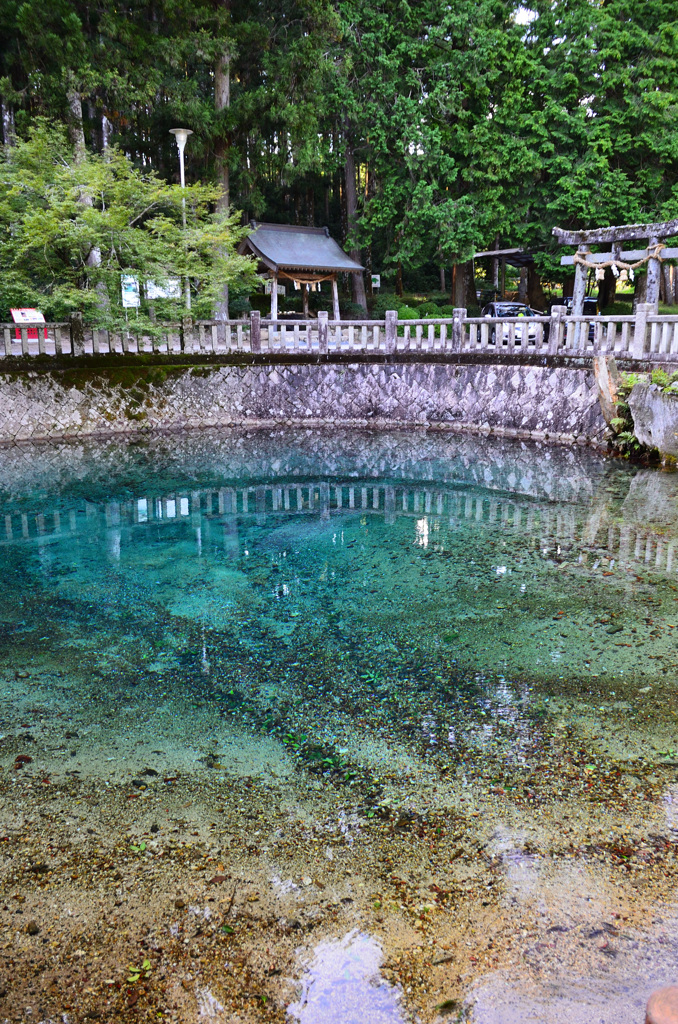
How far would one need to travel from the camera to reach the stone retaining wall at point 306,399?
16312mm

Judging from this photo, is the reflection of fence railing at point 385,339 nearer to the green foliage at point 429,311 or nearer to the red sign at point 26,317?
the red sign at point 26,317

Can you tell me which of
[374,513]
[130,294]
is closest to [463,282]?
[130,294]

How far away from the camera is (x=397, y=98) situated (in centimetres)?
2502

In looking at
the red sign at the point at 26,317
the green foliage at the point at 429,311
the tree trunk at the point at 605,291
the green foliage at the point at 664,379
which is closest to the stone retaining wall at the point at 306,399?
the red sign at the point at 26,317

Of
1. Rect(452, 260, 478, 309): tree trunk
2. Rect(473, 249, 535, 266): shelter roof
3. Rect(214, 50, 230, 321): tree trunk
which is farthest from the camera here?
Rect(452, 260, 478, 309): tree trunk

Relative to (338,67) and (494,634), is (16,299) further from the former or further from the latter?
(338,67)

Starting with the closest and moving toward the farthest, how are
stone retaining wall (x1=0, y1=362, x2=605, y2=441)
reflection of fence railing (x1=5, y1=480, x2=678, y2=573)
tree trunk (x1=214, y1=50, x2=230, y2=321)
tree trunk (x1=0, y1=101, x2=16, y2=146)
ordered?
reflection of fence railing (x1=5, y1=480, x2=678, y2=573)
stone retaining wall (x1=0, y1=362, x2=605, y2=441)
tree trunk (x1=214, y1=50, x2=230, y2=321)
tree trunk (x1=0, y1=101, x2=16, y2=146)

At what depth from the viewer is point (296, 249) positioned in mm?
25453

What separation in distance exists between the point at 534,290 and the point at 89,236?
17207mm

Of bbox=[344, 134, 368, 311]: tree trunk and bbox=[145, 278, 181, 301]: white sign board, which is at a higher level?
bbox=[344, 134, 368, 311]: tree trunk

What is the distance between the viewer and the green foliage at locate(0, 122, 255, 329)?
1548cm

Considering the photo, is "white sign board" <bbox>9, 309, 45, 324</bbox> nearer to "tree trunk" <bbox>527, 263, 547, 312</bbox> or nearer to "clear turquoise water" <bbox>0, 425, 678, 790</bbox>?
"clear turquoise water" <bbox>0, 425, 678, 790</bbox>

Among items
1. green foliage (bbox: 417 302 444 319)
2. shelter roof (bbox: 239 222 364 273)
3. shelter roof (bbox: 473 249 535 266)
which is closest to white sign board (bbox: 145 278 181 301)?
shelter roof (bbox: 239 222 364 273)

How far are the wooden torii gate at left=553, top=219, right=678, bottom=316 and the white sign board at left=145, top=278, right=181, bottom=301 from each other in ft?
28.4
